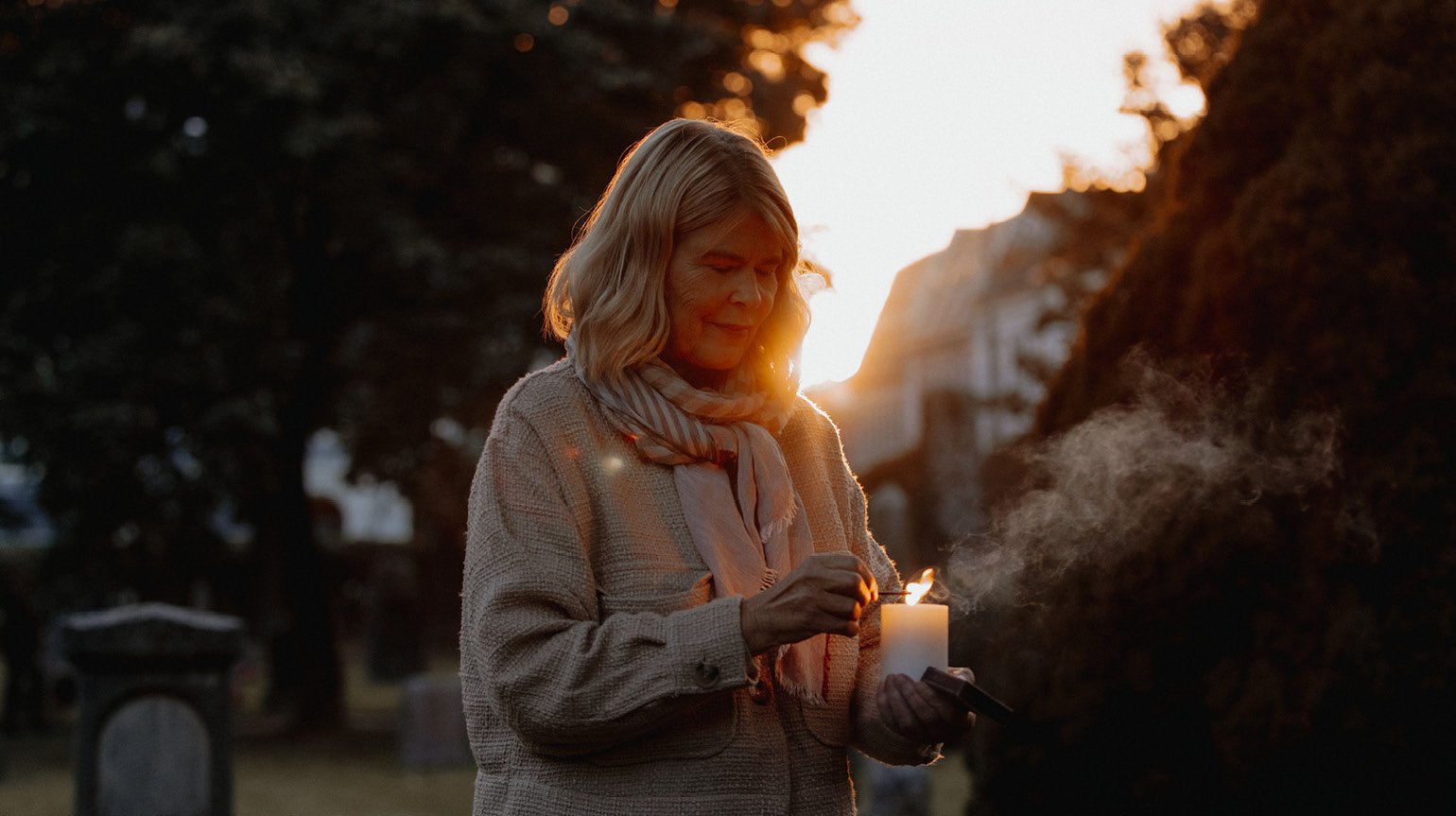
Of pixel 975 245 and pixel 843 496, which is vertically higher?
pixel 975 245

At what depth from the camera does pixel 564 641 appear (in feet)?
7.55

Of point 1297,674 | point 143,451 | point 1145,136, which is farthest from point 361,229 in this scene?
point 1297,674

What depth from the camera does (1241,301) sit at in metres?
4.56

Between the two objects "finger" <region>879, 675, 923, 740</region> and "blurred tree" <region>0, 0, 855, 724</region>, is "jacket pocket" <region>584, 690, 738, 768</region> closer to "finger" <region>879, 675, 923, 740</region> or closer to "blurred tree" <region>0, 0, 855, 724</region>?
"finger" <region>879, 675, 923, 740</region>

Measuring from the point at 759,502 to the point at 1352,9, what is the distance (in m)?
3.10

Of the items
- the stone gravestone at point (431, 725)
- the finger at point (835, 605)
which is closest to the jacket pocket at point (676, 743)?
the finger at point (835, 605)

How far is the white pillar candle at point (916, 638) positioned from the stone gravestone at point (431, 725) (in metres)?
11.6

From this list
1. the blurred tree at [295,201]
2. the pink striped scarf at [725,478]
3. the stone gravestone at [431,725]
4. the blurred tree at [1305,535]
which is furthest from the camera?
the blurred tree at [295,201]

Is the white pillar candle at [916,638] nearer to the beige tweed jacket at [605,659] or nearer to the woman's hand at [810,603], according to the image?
the beige tweed jacket at [605,659]

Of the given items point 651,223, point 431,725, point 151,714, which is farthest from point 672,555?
point 431,725

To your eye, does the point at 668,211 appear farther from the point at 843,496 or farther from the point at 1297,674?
the point at 1297,674

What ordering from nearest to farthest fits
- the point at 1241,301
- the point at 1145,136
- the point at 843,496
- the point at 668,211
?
1. the point at 668,211
2. the point at 843,496
3. the point at 1241,301
4. the point at 1145,136

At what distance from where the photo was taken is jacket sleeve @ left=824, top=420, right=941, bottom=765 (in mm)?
2609

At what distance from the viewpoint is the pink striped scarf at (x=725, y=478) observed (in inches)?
98.3
